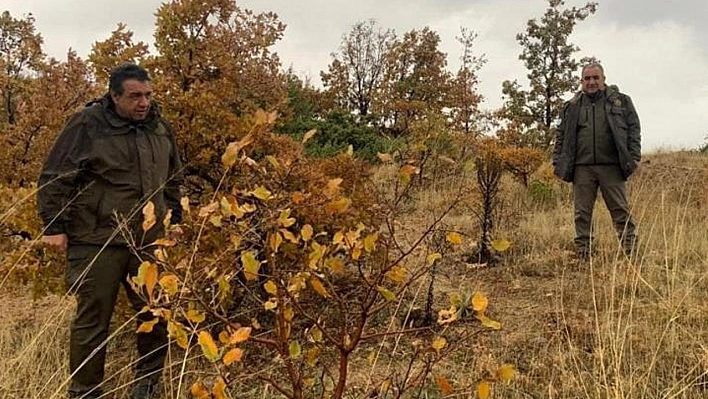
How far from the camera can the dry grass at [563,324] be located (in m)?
3.17

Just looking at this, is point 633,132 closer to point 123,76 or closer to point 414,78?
point 123,76

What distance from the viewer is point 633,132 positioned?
575 cm

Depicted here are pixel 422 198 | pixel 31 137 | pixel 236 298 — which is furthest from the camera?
pixel 422 198

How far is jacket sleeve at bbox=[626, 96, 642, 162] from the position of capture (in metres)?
5.73

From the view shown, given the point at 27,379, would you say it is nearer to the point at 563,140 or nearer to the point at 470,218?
the point at 563,140

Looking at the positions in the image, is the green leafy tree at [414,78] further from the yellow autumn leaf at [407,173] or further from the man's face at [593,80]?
the yellow autumn leaf at [407,173]

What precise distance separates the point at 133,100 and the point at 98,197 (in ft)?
1.60

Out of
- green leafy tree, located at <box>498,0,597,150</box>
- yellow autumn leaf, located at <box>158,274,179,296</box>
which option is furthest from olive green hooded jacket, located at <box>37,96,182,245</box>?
green leafy tree, located at <box>498,0,597,150</box>

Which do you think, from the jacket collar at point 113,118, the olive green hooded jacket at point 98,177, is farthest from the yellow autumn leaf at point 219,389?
the jacket collar at point 113,118

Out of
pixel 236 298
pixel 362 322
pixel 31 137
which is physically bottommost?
pixel 236 298

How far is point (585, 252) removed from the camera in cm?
593

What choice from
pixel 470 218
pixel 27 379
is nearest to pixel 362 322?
pixel 27 379

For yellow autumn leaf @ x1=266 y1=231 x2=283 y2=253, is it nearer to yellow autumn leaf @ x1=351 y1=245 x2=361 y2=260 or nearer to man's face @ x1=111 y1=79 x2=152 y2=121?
yellow autumn leaf @ x1=351 y1=245 x2=361 y2=260

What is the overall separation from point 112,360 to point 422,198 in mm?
6236
